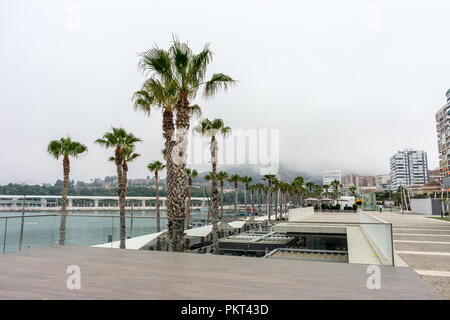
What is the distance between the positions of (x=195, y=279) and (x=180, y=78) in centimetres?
669

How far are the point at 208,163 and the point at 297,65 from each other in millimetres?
21462

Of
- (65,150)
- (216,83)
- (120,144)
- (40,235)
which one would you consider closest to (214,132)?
(120,144)

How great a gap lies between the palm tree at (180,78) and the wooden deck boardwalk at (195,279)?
10.2 ft

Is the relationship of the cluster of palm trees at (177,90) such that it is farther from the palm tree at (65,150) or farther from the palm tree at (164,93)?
the palm tree at (65,150)

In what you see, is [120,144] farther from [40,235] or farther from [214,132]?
[40,235]

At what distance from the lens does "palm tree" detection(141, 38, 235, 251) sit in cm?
877

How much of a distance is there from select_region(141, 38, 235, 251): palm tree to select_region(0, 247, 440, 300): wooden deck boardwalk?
10.2 ft

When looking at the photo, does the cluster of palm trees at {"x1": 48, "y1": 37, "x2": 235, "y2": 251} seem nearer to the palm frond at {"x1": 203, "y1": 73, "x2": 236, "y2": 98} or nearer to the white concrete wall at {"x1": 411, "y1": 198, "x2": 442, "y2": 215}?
the palm frond at {"x1": 203, "y1": 73, "x2": 236, "y2": 98}

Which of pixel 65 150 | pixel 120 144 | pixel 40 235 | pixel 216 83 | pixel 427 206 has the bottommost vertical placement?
pixel 427 206

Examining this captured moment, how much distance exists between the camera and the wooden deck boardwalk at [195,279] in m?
3.50

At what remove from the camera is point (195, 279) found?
4.18 metres

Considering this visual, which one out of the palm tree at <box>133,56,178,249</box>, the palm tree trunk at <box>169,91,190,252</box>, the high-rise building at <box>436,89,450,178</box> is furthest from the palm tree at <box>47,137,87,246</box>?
the high-rise building at <box>436,89,450,178</box>

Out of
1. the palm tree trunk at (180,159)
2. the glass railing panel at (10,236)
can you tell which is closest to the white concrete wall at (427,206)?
the palm tree trunk at (180,159)
